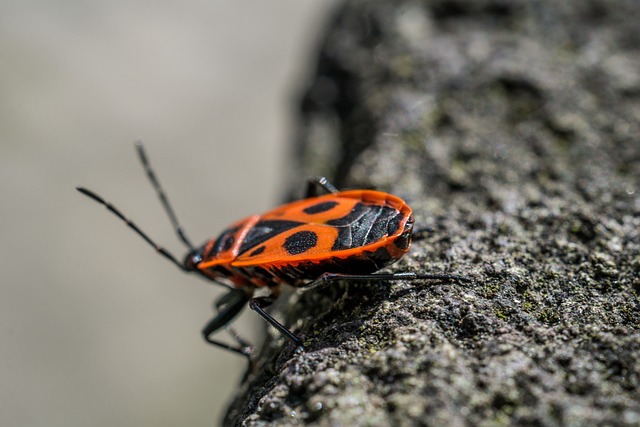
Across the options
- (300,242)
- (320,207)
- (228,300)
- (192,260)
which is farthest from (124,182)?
(300,242)

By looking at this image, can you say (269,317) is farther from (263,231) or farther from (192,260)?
(192,260)

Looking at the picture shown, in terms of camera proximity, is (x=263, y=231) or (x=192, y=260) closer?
(x=263, y=231)

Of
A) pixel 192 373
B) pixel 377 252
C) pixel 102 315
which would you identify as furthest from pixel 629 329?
pixel 102 315

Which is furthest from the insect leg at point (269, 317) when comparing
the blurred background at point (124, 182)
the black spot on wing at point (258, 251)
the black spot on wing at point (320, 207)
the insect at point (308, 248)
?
the blurred background at point (124, 182)

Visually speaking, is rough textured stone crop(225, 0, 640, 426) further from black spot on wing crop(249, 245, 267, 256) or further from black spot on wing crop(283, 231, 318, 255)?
black spot on wing crop(249, 245, 267, 256)

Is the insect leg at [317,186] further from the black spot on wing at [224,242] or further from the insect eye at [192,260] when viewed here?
the insect eye at [192,260]

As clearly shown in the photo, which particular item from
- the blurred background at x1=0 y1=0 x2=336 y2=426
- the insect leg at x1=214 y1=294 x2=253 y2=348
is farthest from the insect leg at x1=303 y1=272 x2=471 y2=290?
the blurred background at x1=0 y1=0 x2=336 y2=426
